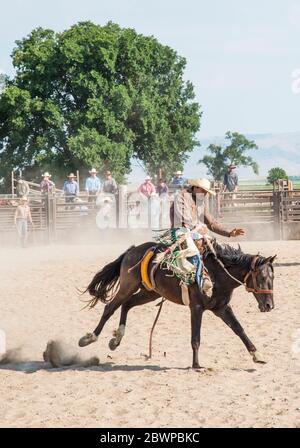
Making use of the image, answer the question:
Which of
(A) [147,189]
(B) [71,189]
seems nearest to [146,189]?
(A) [147,189]

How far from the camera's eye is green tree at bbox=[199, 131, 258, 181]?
91875mm

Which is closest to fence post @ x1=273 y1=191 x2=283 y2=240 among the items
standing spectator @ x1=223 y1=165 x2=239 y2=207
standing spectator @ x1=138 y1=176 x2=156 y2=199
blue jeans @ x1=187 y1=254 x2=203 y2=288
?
standing spectator @ x1=223 y1=165 x2=239 y2=207

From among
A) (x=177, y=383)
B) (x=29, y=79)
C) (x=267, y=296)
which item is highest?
(x=29, y=79)

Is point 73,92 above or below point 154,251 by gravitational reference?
above

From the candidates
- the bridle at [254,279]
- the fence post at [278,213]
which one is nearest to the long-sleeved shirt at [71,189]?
the fence post at [278,213]

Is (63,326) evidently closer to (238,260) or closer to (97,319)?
(97,319)

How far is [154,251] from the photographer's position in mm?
8727

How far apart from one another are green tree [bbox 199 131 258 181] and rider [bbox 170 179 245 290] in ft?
271

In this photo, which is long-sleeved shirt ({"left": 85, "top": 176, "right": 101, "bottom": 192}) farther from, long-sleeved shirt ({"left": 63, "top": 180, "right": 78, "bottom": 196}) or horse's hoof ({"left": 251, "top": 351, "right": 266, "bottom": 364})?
horse's hoof ({"left": 251, "top": 351, "right": 266, "bottom": 364})

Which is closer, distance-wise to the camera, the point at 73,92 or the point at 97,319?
the point at 97,319

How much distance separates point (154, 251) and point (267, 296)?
4.09 ft

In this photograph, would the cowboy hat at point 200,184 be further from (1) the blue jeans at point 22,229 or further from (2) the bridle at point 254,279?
(1) the blue jeans at point 22,229
